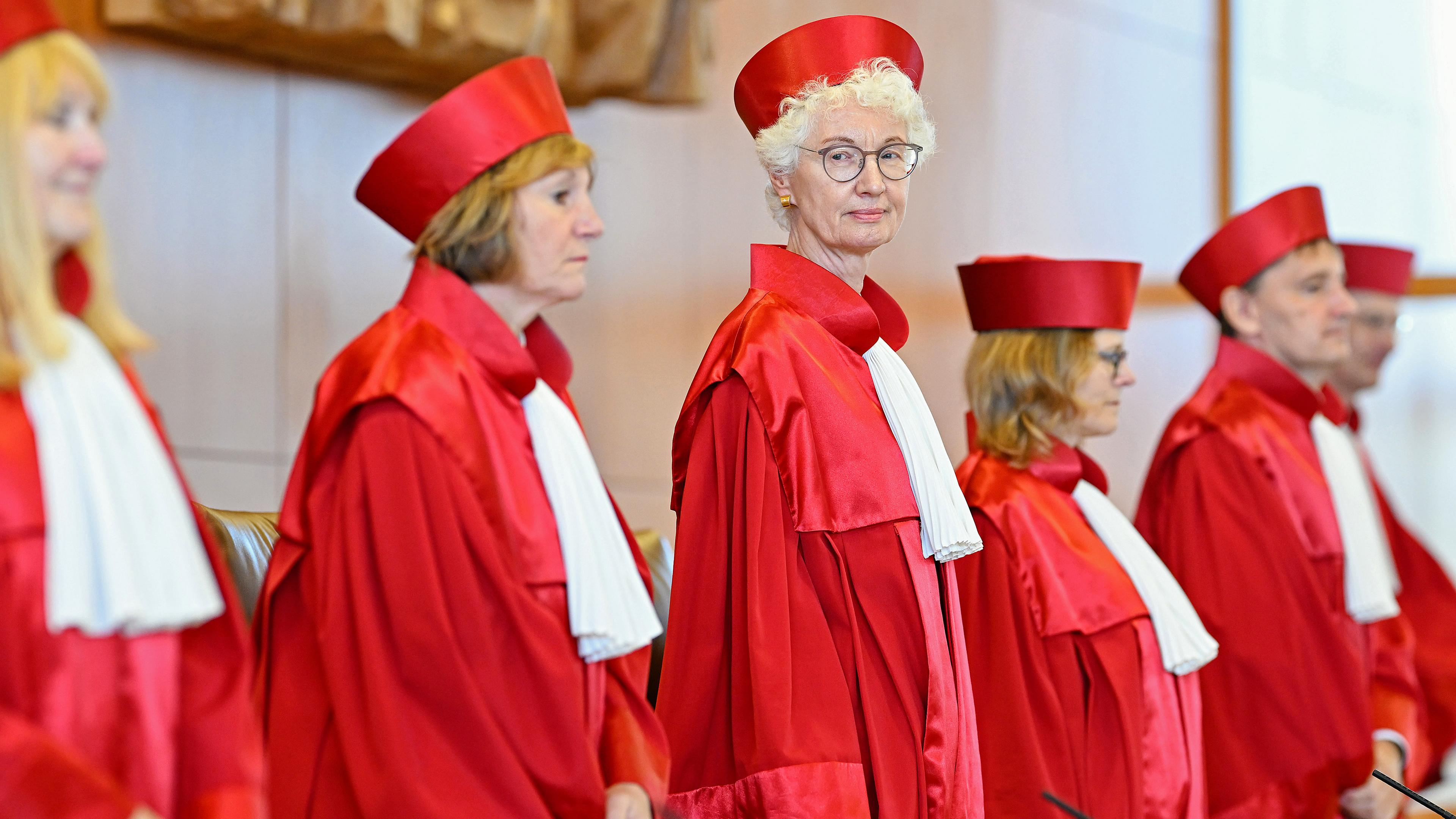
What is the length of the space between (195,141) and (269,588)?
1.76 m

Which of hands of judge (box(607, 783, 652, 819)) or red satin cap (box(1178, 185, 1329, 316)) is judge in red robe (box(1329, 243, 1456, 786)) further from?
hands of judge (box(607, 783, 652, 819))

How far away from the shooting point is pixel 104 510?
5.13 ft

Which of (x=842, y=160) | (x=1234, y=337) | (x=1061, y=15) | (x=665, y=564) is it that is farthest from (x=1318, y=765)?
(x=1061, y=15)

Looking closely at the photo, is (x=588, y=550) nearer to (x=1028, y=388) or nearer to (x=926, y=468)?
(x=926, y=468)

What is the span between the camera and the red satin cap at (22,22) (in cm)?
159

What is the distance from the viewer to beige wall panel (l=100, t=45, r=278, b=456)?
11.3 ft

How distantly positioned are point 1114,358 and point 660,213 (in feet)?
5.93

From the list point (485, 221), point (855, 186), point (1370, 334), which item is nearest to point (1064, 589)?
point (855, 186)

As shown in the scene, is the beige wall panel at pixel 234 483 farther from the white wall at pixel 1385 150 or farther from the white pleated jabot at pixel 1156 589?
the white wall at pixel 1385 150

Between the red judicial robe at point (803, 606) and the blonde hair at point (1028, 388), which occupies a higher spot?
the blonde hair at point (1028, 388)

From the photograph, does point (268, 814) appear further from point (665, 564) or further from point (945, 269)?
point (945, 269)

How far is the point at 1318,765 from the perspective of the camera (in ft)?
11.5

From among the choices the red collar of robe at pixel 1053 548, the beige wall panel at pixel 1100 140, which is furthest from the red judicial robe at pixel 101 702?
the beige wall panel at pixel 1100 140

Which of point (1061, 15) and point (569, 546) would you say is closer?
point (569, 546)
